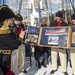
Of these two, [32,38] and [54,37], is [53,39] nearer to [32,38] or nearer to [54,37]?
[54,37]

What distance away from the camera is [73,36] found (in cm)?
597

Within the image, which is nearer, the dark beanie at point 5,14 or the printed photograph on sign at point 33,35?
the dark beanie at point 5,14

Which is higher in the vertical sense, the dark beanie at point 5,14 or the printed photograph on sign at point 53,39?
the dark beanie at point 5,14

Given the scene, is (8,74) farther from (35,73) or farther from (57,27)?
(35,73)

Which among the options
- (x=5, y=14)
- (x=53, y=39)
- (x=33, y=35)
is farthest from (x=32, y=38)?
(x=5, y=14)

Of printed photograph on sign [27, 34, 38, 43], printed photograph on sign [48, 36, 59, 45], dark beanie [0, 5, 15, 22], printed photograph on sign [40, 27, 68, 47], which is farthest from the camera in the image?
printed photograph on sign [27, 34, 38, 43]

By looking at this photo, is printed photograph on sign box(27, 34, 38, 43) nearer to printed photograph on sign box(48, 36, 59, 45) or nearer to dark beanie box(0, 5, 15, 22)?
printed photograph on sign box(48, 36, 59, 45)

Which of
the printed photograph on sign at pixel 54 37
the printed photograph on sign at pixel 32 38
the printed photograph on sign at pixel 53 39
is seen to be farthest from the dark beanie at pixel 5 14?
the printed photograph on sign at pixel 32 38

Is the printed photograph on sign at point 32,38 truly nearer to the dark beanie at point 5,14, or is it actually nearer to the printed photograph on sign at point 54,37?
the printed photograph on sign at point 54,37

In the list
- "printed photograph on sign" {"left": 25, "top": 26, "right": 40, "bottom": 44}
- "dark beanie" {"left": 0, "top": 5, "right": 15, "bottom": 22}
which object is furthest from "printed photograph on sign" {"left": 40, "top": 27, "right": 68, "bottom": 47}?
"dark beanie" {"left": 0, "top": 5, "right": 15, "bottom": 22}

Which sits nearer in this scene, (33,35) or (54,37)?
(54,37)

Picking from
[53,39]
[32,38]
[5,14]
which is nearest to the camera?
[5,14]

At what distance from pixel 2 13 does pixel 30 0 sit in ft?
55.5

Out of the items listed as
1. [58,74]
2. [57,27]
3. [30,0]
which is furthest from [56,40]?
[30,0]
